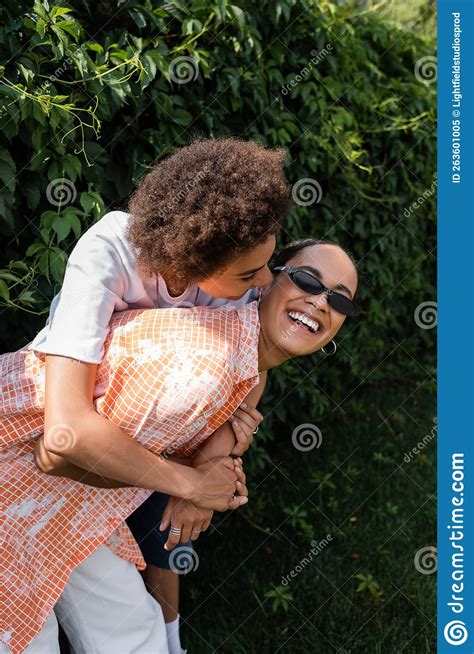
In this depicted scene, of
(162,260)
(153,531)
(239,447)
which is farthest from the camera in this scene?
(153,531)

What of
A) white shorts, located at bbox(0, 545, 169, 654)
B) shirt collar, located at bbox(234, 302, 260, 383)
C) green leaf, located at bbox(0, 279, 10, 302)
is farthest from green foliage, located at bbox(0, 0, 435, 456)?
white shorts, located at bbox(0, 545, 169, 654)

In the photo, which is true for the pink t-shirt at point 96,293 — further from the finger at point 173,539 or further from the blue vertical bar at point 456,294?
the blue vertical bar at point 456,294

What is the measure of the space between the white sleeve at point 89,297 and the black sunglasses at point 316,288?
0.51 m

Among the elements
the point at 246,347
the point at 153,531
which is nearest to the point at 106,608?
the point at 153,531

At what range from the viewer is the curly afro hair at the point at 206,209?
202cm

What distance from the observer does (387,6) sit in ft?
17.5

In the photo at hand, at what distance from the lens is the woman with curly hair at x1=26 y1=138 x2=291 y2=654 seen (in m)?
1.94

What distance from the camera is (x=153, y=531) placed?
263 centimetres

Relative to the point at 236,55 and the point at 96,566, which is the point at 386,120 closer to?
the point at 236,55

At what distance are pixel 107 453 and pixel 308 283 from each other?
0.80 metres

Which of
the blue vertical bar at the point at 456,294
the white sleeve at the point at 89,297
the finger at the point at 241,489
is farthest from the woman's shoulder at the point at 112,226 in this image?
the blue vertical bar at the point at 456,294

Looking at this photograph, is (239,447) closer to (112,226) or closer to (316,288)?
(316,288)

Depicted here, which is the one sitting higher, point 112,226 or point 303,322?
point 112,226

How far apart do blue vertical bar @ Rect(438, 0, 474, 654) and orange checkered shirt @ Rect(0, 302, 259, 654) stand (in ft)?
1.93
